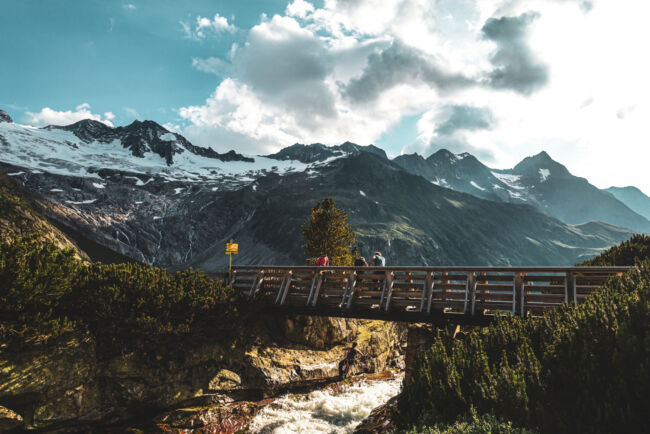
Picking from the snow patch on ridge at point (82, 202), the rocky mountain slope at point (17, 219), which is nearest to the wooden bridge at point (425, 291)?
the rocky mountain slope at point (17, 219)

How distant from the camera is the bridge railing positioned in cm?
1193

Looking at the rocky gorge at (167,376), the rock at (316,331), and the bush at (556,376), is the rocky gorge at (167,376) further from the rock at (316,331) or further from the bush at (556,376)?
the bush at (556,376)

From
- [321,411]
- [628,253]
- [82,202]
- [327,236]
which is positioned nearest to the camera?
[321,411]

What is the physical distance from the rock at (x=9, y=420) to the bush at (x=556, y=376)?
10.9 meters

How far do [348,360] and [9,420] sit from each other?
1338cm

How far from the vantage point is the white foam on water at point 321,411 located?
539 inches

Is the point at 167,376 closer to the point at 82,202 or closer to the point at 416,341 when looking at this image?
the point at 416,341

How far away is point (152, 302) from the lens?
522 inches

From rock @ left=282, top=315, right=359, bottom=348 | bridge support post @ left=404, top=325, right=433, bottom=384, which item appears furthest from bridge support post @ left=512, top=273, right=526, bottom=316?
rock @ left=282, top=315, right=359, bottom=348

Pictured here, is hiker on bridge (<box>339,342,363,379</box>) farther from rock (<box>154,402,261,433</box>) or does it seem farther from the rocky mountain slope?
the rocky mountain slope

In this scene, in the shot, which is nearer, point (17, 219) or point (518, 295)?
point (518, 295)

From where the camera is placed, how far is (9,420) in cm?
1028

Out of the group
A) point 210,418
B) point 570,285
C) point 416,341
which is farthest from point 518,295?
point 210,418

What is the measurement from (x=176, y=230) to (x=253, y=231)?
41.0 m
